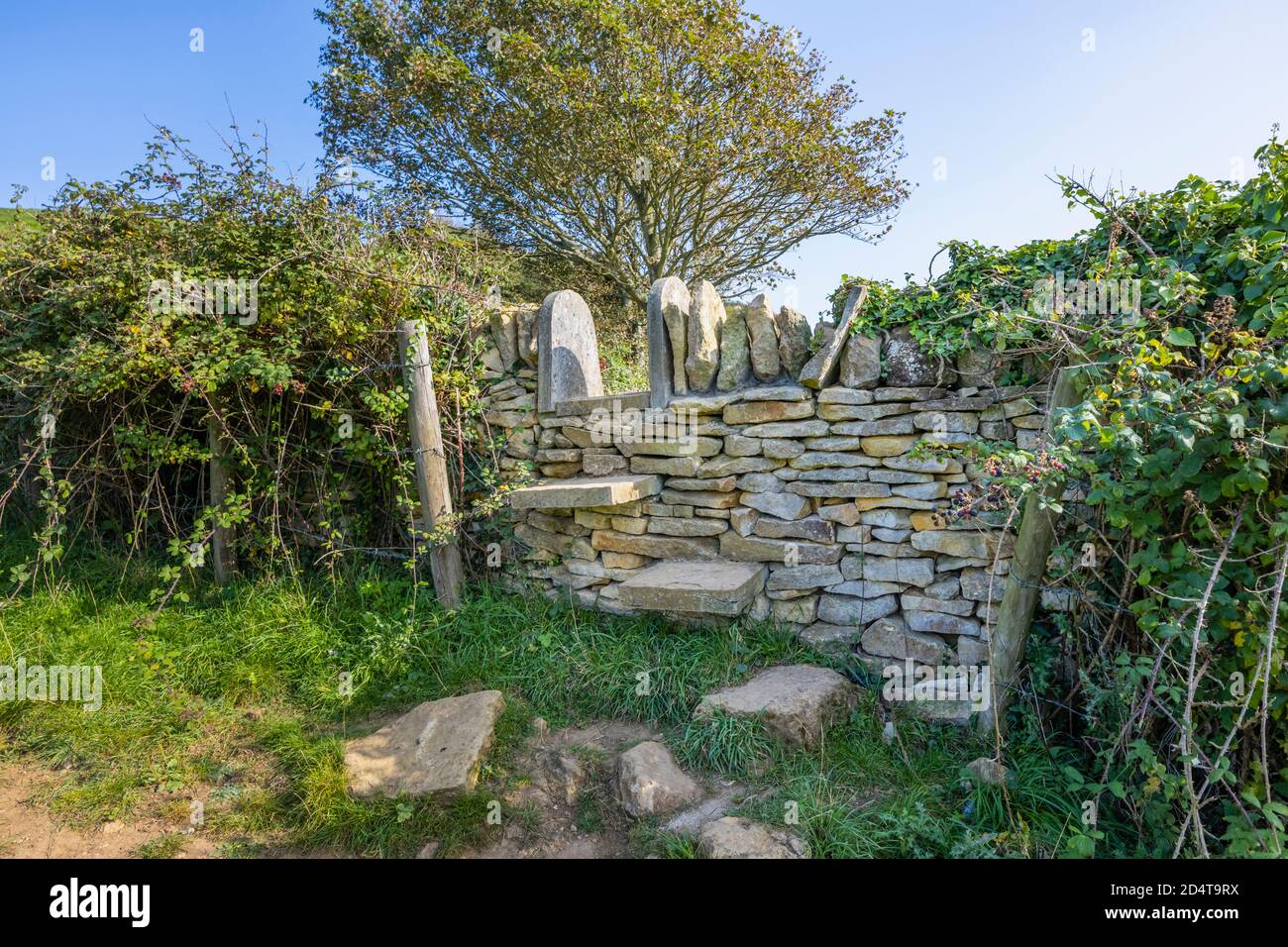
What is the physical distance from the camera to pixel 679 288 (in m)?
4.19

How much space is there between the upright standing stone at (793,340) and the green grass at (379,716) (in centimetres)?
154

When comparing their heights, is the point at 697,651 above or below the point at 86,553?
below

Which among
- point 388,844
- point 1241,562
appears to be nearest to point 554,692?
point 388,844

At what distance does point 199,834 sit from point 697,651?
2450 millimetres

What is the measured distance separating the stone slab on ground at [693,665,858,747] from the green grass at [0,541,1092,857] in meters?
0.08

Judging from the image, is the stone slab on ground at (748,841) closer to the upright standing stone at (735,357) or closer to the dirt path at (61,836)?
the dirt path at (61,836)

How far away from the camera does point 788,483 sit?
149 inches

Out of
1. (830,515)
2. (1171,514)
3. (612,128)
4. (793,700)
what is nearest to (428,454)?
(830,515)

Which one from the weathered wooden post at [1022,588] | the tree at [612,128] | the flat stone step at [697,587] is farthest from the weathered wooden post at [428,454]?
the tree at [612,128]

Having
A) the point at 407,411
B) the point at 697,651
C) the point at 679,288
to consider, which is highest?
the point at 679,288

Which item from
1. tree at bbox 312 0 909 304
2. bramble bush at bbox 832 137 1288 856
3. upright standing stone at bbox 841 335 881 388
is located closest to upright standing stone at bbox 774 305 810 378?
upright standing stone at bbox 841 335 881 388

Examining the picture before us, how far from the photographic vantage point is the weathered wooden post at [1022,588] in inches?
114

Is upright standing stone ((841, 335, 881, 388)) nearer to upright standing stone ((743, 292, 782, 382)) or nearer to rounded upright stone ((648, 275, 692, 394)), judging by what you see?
upright standing stone ((743, 292, 782, 382))

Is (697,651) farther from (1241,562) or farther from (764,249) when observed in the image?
(764,249)
